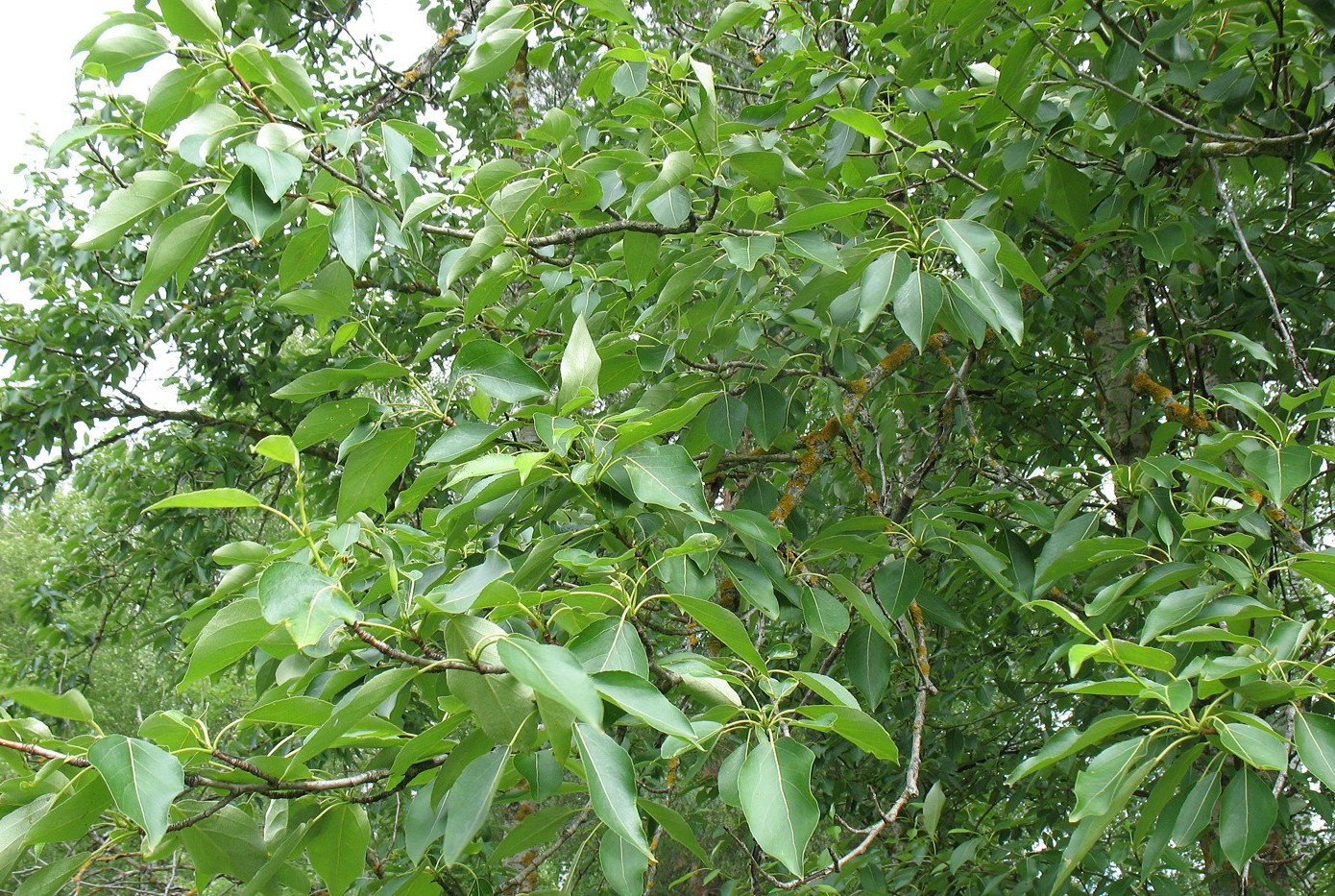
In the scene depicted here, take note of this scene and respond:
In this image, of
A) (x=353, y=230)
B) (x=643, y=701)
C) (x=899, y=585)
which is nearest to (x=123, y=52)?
(x=353, y=230)

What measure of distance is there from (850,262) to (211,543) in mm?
3616

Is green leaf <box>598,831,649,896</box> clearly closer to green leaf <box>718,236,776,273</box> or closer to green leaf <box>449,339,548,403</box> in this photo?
green leaf <box>449,339,548,403</box>

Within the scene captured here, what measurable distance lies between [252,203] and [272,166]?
0.11 metres

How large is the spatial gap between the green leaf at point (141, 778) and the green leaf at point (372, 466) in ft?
1.30

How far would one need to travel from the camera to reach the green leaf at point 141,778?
2.57ft

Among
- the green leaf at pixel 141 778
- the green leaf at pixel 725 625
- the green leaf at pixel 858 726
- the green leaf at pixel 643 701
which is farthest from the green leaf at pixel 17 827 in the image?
the green leaf at pixel 858 726

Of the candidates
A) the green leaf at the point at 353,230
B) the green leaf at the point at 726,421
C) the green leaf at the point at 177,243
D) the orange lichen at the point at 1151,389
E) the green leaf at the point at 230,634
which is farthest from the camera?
the orange lichen at the point at 1151,389

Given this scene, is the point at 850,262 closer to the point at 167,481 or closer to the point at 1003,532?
the point at 1003,532

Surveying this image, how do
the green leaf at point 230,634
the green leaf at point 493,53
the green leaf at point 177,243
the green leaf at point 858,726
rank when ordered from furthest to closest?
1. the green leaf at point 493,53
2. the green leaf at point 177,243
3. the green leaf at point 858,726
4. the green leaf at point 230,634

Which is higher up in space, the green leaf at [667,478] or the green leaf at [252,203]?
the green leaf at [252,203]

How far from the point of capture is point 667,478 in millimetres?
1132

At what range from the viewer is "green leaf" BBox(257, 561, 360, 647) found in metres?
0.79

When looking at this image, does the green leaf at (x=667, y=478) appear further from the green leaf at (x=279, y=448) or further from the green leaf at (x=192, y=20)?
the green leaf at (x=192, y=20)

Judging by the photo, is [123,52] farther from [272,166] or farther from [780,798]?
[780,798]
